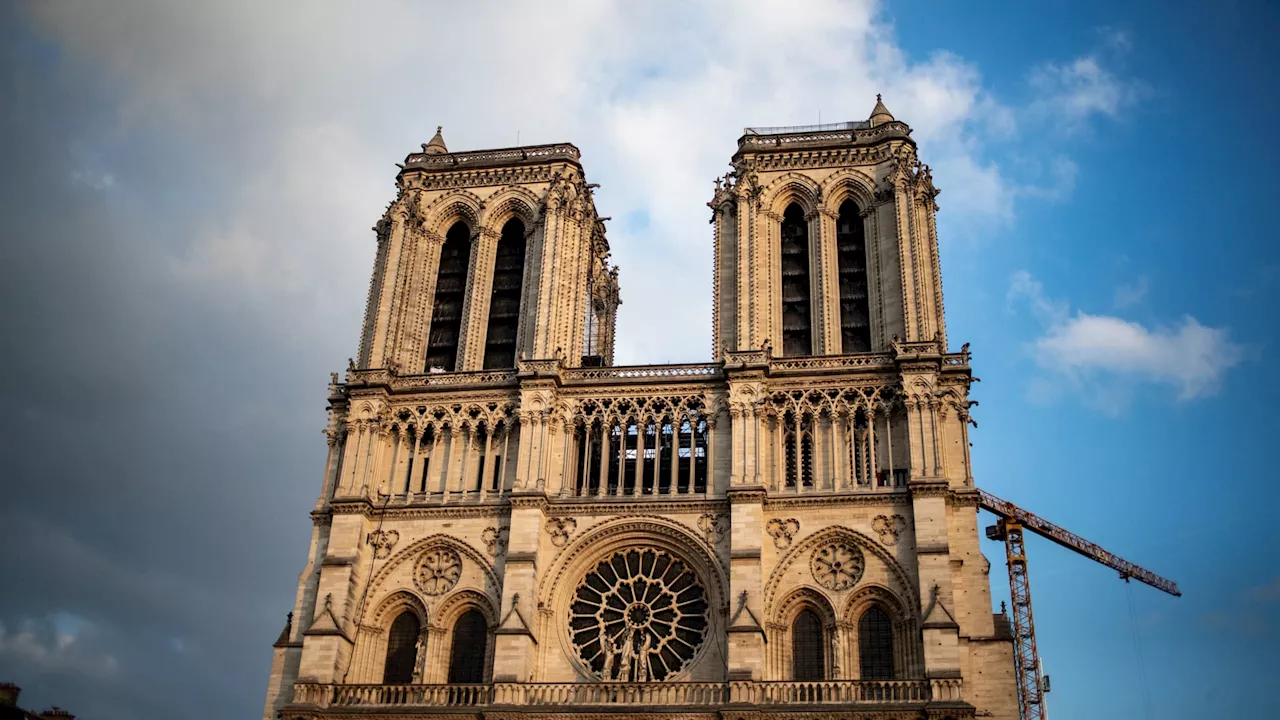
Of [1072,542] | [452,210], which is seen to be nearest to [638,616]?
[452,210]

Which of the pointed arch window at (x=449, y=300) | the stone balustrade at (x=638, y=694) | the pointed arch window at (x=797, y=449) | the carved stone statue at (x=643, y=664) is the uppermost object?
the pointed arch window at (x=449, y=300)

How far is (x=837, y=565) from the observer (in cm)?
3825

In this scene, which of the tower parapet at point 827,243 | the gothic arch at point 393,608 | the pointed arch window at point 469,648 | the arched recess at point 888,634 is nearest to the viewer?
the arched recess at point 888,634

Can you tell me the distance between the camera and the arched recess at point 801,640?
122ft

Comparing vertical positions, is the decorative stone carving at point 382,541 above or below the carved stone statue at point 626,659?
above

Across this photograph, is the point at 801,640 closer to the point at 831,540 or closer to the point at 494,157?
the point at 831,540

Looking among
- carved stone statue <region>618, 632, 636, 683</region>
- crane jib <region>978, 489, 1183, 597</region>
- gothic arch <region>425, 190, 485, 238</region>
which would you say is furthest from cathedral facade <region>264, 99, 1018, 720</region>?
crane jib <region>978, 489, 1183, 597</region>

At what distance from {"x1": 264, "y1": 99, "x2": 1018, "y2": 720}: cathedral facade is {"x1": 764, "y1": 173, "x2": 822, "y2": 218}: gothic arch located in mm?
82

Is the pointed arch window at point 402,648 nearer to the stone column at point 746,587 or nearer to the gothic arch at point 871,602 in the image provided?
the stone column at point 746,587

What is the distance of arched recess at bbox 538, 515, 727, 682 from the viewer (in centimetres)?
3784

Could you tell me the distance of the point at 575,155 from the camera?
4772cm

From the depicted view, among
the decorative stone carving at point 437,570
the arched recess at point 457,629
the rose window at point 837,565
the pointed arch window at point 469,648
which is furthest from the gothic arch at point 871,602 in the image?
the decorative stone carving at point 437,570

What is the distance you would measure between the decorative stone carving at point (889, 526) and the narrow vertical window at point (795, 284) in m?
7.17

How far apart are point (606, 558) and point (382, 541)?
23.5 feet
